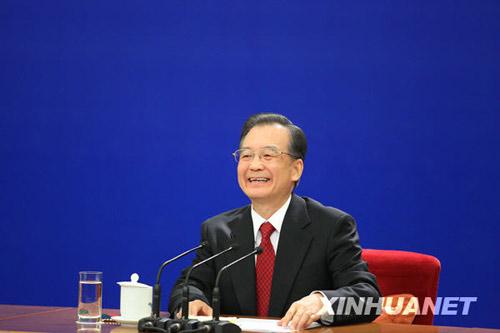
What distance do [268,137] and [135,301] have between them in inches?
29.5

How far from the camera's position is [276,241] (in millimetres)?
2717

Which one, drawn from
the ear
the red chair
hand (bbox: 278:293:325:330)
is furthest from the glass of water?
the red chair

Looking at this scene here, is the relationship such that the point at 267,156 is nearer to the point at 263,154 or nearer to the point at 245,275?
the point at 263,154

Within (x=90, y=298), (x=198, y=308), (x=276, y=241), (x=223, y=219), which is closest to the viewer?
(x=90, y=298)

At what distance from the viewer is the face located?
2727 mm

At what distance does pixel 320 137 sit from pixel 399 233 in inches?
24.4

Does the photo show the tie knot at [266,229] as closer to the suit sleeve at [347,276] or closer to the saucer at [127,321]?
the suit sleeve at [347,276]

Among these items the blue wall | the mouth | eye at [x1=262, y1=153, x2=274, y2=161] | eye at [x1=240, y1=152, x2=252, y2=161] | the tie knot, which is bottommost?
the tie knot

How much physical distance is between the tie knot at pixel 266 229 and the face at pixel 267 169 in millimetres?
73

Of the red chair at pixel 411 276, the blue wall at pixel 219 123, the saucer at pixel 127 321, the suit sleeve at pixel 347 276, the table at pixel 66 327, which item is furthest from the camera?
the blue wall at pixel 219 123

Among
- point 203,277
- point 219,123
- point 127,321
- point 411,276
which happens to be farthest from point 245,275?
point 219,123

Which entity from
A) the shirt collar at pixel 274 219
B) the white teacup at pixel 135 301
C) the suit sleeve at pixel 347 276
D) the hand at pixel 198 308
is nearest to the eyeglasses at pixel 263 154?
the shirt collar at pixel 274 219

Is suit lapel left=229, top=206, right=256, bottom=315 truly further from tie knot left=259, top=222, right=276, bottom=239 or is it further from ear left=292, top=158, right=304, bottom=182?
ear left=292, top=158, right=304, bottom=182

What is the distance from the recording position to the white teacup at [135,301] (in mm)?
2262
